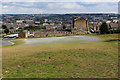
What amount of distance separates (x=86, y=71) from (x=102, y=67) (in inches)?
69.1

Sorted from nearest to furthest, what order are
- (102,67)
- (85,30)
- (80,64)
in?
(102,67) < (80,64) < (85,30)

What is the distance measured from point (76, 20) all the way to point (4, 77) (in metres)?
58.8

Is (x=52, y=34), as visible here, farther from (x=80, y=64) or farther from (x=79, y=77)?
(x=79, y=77)

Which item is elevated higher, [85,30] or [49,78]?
[85,30]

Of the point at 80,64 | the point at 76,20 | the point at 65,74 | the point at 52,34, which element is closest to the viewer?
the point at 65,74

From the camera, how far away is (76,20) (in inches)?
2655

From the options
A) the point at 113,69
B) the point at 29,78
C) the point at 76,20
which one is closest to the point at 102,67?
the point at 113,69

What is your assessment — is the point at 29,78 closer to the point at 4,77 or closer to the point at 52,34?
the point at 4,77

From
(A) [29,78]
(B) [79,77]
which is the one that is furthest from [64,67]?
(A) [29,78]

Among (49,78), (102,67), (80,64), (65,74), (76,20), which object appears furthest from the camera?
(76,20)

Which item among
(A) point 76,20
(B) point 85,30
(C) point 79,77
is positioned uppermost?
(A) point 76,20

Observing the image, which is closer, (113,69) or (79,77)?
(79,77)

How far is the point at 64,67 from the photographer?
13.3 meters

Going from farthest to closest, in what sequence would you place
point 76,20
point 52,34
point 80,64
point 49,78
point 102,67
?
point 76,20, point 52,34, point 80,64, point 102,67, point 49,78
